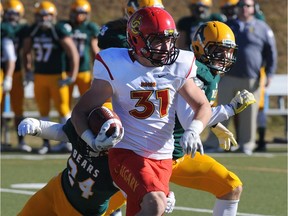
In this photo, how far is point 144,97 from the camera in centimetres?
552

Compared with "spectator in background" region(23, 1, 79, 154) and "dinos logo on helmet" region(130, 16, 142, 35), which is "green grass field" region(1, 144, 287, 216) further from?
"dinos logo on helmet" region(130, 16, 142, 35)

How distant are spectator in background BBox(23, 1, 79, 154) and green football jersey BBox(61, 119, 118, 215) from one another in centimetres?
677

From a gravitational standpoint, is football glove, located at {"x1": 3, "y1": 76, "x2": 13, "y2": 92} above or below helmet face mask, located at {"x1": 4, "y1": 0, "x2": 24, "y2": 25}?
below

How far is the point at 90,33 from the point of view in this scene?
1305cm

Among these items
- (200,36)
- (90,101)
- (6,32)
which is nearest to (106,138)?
(90,101)

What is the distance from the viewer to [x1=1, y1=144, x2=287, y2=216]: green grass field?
8148 mm

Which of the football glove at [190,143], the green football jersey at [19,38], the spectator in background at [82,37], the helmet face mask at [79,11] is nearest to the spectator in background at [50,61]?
the green football jersey at [19,38]

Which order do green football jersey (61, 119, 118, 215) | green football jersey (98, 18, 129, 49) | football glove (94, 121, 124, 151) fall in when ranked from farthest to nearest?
green football jersey (98, 18, 129, 49), green football jersey (61, 119, 118, 215), football glove (94, 121, 124, 151)

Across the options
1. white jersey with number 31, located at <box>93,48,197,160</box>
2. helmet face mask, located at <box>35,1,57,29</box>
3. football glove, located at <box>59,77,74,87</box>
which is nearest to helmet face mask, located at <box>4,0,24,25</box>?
helmet face mask, located at <box>35,1,57,29</box>

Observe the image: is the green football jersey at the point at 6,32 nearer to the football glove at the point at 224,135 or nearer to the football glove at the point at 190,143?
the football glove at the point at 224,135

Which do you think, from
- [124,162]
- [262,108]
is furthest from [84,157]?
[262,108]

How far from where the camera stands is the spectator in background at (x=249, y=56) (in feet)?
40.1

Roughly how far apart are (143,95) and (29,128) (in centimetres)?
69

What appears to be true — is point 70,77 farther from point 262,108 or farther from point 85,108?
point 85,108
